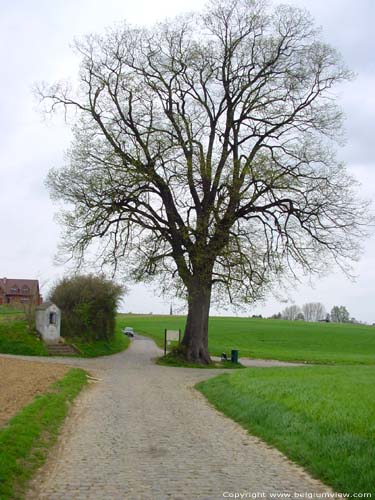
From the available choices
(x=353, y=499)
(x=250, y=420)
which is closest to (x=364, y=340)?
(x=250, y=420)

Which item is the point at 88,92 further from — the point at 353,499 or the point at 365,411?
the point at 353,499

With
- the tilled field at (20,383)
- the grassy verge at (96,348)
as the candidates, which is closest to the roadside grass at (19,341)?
the grassy verge at (96,348)

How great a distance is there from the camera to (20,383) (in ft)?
60.5

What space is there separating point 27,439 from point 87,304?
30.5 meters

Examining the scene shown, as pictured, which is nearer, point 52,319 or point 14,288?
point 52,319

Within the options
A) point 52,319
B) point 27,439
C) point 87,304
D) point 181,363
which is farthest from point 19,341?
point 27,439

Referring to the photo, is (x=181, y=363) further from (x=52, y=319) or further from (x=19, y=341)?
(x=19, y=341)

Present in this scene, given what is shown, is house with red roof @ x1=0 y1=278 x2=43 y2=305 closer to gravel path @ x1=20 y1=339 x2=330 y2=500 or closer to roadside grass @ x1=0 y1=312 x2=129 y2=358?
roadside grass @ x1=0 y1=312 x2=129 y2=358

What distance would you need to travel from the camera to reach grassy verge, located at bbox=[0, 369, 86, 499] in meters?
7.80

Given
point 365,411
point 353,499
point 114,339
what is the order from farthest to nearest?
1. point 114,339
2. point 365,411
3. point 353,499

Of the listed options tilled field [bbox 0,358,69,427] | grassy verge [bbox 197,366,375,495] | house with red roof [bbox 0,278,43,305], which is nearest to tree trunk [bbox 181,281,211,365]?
tilled field [bbox 0,358,69,427]

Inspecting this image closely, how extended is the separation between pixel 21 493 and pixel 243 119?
2814cm

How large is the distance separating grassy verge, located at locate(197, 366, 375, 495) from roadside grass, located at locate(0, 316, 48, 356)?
17.7m

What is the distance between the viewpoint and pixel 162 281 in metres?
31.1
